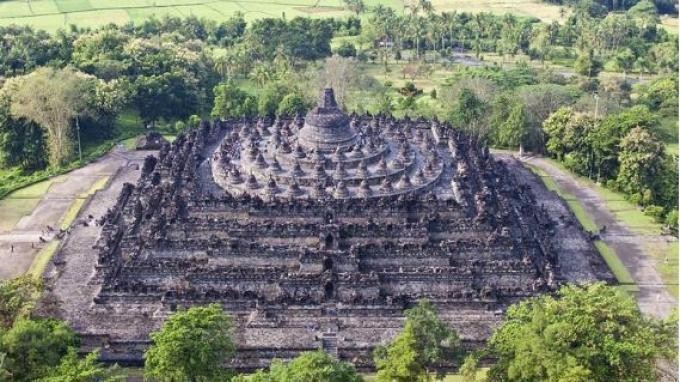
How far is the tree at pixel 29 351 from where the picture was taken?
2698cm

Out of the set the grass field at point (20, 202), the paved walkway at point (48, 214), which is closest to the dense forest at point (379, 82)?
the grass field at point (20, 202)

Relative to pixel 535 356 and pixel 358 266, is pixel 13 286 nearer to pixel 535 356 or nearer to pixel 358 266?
pixel 358 266

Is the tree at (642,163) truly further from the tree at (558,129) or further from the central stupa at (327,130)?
the central stupa at (327,130)

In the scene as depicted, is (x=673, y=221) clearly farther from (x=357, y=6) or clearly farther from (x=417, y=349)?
(x=357, y=6)

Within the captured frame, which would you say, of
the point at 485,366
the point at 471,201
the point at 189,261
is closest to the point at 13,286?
the point at 189,261

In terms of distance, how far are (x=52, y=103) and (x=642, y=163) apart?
154 feet

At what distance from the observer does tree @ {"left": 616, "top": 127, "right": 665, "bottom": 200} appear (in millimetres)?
51688

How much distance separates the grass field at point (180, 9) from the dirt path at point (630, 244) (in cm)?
→ 7190

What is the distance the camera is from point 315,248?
128 ft

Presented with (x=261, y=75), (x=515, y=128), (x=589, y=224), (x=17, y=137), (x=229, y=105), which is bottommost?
(x=589, y=224)

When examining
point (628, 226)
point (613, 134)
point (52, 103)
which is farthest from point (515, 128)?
point (52, 103)

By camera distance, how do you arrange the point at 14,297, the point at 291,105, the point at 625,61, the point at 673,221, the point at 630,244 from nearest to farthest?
the point at 14,297, the point at 630,244, the point at 673,221, the point at 291,105, the point at 625,61

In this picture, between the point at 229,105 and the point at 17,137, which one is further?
the point at 229,105

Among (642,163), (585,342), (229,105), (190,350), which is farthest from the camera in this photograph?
(229,105)
